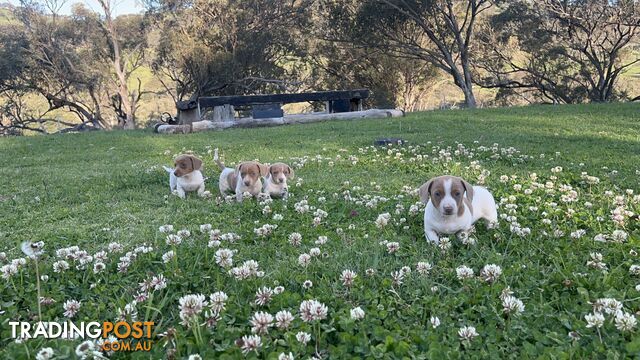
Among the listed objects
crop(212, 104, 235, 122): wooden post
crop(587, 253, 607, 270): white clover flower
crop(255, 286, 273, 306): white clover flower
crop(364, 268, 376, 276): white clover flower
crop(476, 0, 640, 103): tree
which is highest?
crop(476, 0, 640, 103): tree

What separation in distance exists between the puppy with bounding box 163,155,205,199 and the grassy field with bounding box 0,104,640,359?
0.77ft

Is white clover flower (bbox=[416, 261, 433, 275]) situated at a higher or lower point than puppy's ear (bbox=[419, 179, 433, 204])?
lower

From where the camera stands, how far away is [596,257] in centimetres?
351

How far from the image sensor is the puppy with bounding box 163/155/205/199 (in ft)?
22.4

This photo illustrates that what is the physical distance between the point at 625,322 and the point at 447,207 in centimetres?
174

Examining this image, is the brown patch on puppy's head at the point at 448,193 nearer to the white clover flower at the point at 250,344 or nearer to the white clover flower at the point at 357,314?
the white clover flower at the point at 357,314

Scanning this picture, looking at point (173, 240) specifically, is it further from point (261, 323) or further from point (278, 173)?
point (278, 173)

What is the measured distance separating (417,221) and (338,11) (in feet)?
89.6

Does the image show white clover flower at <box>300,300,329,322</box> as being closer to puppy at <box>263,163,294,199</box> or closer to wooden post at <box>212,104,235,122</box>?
puppy at <box>263,163,294,199</box>

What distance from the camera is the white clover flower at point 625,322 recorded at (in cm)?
252

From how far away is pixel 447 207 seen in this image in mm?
4137

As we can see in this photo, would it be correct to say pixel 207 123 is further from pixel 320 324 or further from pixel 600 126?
pixel 320 324

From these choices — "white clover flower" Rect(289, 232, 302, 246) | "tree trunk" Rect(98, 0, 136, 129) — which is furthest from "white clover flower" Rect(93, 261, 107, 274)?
"tree trunk" Rect(98, 0, 136, 129)

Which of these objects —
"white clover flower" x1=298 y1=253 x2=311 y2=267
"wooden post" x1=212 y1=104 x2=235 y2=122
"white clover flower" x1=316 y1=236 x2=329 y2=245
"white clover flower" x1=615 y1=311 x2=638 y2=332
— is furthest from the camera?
"wooden post" x1=212 y1=104 x2=235 y2=122
